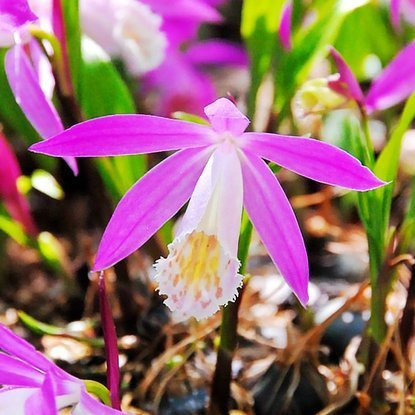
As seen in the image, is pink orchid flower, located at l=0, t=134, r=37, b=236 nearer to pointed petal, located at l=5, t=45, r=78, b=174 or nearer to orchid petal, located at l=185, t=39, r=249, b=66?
pointed petal, located at l=5, t=45, r=78, b=174

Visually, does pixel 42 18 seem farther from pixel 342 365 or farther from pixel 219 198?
pixel 342 365

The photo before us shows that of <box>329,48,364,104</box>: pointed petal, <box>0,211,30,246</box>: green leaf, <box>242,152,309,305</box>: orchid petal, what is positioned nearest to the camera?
<box>242,152,309,305</box>: orchid petal

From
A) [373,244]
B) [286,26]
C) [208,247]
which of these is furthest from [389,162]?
[286,26]

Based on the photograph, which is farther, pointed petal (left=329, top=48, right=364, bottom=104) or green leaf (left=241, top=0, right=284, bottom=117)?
green leaf (left=241, top=0, right=284, bottom=117)

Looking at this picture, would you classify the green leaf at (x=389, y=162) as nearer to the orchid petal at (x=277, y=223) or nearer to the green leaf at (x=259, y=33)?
the orchid petal at (x=277, y=223)

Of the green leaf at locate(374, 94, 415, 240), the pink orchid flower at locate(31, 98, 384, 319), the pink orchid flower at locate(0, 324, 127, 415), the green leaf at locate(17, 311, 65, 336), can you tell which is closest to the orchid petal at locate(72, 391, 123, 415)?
the pink orchid flower at locate(0, 324, 127, 415)

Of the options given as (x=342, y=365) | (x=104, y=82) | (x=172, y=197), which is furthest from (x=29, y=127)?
(x=342, y=365)
